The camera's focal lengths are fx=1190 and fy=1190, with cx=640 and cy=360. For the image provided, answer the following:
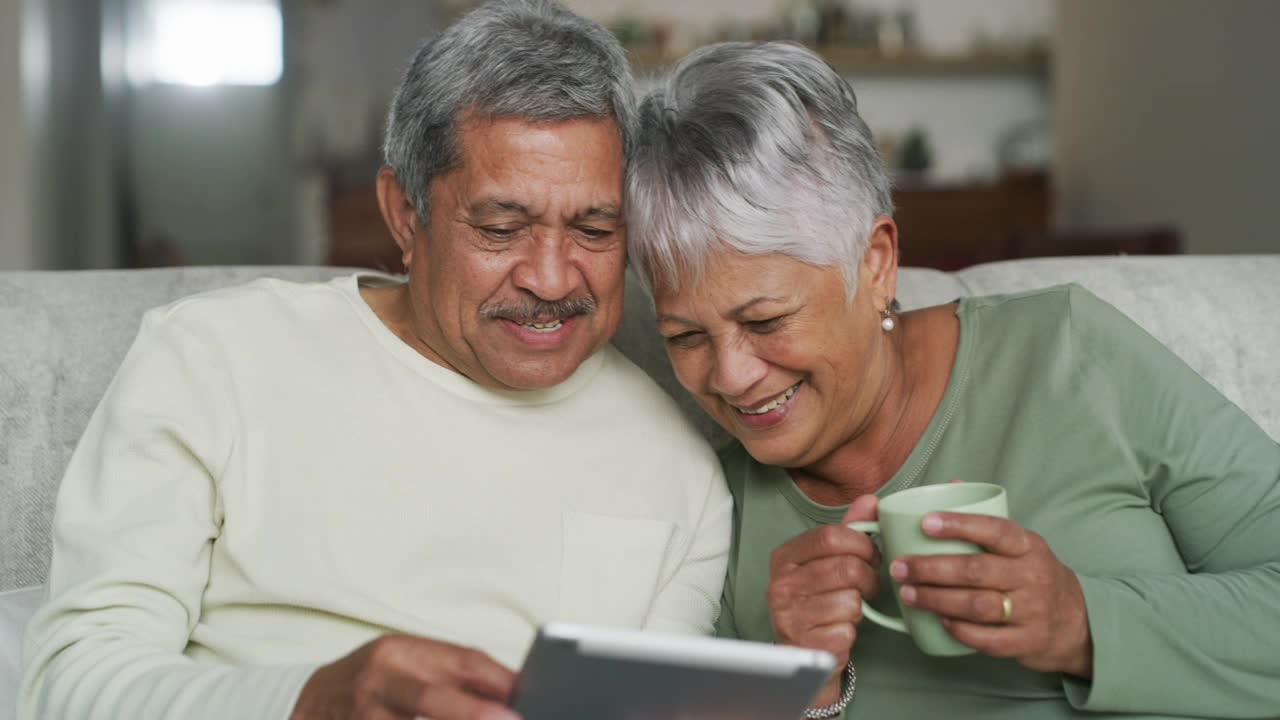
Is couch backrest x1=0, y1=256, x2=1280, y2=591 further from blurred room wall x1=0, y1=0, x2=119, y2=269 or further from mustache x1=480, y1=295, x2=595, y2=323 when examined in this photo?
blurred room wall x1=0, y1=0, x2=119, y2=269

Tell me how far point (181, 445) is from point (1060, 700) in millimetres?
1010

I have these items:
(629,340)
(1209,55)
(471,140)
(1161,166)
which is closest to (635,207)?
(471,140)

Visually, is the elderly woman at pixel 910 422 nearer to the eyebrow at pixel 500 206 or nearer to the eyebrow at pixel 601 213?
the eyebrow at pixel 601 213

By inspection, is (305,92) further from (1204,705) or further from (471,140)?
(1204,705)

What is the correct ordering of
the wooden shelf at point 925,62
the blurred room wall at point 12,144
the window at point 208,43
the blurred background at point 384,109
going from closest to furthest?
the blurred room wall at point 12,144 → the blurred background at point 384,109 → the window at point 208,43 → the wooden shelf at point 925,62

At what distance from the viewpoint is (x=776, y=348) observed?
1336mm

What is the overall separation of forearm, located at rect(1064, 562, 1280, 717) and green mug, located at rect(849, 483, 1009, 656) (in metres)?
0.18

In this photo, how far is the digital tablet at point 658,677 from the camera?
2.55 feet

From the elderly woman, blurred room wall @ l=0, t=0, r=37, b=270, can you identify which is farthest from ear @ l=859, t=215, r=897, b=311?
blurred room wall @ l=0, t=0, r=37, b=270

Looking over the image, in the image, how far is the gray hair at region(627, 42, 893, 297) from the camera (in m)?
1.31

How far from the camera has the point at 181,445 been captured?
130 cm

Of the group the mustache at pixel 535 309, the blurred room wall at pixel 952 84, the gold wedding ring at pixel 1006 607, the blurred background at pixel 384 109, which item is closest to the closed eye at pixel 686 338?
the mustache at pixel 535 309

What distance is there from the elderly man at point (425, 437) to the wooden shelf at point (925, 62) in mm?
5422

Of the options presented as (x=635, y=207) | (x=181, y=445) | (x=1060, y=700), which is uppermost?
(x=635, y=207)
